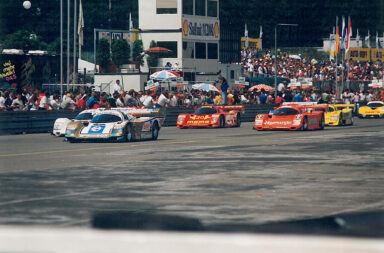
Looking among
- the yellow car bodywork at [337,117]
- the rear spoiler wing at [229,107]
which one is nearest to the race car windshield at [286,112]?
the rear spoiler wing at [229,107]

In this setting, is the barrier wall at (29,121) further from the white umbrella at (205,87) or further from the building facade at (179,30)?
the building facade at (179,30)

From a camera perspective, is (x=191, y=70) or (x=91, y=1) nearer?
(x=191, y=70)

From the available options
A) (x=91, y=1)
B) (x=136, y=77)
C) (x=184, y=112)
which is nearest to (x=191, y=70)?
(x=136, y=77)

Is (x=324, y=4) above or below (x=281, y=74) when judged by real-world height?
above

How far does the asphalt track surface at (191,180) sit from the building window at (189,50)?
114ft

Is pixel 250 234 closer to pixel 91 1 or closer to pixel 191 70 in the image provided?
pixel 191 70

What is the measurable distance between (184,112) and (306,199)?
29.2m

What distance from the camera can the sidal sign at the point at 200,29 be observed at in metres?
59.6

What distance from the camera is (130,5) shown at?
298 ft

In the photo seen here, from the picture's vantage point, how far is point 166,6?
58812 mm

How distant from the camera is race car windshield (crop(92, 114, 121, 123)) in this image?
2538 centimetres

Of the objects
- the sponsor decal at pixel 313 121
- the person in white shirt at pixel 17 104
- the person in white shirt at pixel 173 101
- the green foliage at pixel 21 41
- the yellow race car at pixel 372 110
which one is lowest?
the yellow race car at pixel 372 110

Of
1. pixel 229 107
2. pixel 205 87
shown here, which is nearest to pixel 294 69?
pixel 205 87

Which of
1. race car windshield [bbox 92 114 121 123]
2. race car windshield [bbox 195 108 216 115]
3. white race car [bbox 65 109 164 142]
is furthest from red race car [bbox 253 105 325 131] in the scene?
race car windshield [bbox 92 114 121 123]
